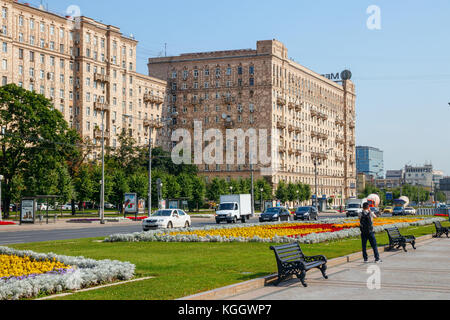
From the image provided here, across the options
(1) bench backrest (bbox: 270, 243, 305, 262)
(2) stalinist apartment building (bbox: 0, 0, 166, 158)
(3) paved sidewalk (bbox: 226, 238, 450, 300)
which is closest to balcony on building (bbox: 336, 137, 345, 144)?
(2) stalinist apartment building (bbox: 0, 0, 166, 158)

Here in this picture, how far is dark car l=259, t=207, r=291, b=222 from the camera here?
52000 millimetres

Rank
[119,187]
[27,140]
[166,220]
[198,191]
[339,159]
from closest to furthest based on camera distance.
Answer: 1. [166,220]
2. [27,140]
3. [119,187]
4. [198,191]
5. [339,159]

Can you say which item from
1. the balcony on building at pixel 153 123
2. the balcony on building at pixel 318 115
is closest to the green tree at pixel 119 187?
the balcony on building at pixel 153 123

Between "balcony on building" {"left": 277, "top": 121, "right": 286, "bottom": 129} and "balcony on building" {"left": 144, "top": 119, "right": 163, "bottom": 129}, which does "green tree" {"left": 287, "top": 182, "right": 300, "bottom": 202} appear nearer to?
"balcony on building" {"left": 277, "top": 121, "right": 286, "bottom": 129}

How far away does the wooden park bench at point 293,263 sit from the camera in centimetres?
1309

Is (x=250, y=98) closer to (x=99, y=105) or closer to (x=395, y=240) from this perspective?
(x=99, y=105)

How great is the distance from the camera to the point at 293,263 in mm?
13406

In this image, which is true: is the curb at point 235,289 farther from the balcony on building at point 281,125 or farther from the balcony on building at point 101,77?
the balcony on building at point 281,125

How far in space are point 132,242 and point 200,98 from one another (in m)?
95.2

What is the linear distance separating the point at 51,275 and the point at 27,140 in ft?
162

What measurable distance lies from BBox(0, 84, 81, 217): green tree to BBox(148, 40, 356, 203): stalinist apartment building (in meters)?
58.2

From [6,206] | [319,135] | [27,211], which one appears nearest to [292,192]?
[319,135]

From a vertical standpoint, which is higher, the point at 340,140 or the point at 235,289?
the point at 340,140

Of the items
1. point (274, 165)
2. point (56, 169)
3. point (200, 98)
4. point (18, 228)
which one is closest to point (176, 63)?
point (200, 98)
